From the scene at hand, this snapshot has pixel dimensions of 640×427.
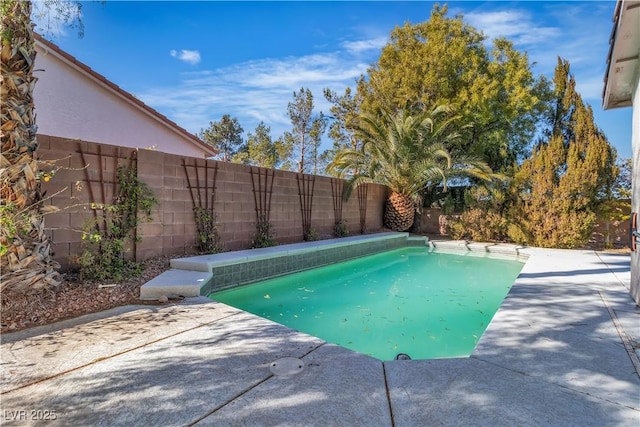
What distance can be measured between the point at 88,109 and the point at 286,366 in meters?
10.8

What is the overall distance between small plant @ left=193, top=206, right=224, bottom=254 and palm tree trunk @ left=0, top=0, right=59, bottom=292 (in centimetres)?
314

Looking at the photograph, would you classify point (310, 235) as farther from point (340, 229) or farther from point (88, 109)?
point (88, 109)

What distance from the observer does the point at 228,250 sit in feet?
25.1

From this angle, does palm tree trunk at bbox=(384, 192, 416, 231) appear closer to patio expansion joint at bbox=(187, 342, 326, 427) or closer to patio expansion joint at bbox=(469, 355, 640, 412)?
patio expansion joint at bbox=(469, 355, 640, 412)

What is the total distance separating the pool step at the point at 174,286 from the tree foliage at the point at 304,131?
2307 centimetres

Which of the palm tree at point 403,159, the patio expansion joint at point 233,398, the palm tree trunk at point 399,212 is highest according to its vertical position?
the palm tree at point 403,159

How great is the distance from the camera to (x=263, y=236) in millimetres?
8531

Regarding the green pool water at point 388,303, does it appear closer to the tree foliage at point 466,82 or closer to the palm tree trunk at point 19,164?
the palm tree trunk at point 19,164

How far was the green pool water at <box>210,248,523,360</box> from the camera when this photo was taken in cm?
409

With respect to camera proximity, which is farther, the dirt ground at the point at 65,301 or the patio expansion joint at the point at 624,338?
the dirt ground at the point at 65,301

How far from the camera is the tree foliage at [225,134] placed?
35.4 m

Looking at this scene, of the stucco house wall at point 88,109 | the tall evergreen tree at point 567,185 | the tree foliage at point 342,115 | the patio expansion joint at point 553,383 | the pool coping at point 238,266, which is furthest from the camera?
the tree foliage at point 342,115

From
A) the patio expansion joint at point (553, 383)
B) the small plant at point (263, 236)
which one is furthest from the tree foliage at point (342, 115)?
the patio expansion joint at point (553, 383)

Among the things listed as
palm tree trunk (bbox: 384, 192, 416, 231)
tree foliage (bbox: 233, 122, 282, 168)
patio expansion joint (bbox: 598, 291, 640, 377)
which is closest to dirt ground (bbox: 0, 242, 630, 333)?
patio expansion joint (bbox: 598, 291, 640, 377)
